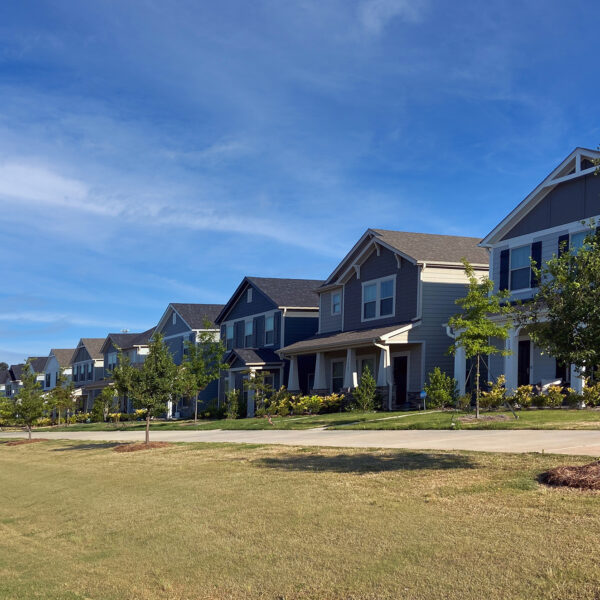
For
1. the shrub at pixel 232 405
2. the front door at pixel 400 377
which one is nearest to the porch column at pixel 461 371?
the front door at pixel 400 377

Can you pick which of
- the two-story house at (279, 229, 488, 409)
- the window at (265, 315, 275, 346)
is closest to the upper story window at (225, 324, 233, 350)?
the window at (265, 315, 275, 346)

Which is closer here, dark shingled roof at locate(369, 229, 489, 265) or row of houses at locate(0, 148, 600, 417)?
row of houses at locate(0, 148, 600, 417)

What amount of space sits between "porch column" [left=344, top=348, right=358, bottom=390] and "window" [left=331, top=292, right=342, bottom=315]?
174 inches

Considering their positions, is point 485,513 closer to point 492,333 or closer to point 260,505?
point 260,505

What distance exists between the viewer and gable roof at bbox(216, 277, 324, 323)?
4150 centimetres

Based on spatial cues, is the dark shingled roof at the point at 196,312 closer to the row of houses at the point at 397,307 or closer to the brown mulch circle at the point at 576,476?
the row of houses at the point at 397,307

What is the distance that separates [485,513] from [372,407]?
70.1 ft

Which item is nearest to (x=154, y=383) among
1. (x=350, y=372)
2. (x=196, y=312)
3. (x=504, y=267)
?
(x=350, y=372)

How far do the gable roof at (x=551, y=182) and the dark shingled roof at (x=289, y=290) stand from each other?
14.9 metres

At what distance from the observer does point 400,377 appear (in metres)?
32.8

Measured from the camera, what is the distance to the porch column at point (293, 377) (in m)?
37.7

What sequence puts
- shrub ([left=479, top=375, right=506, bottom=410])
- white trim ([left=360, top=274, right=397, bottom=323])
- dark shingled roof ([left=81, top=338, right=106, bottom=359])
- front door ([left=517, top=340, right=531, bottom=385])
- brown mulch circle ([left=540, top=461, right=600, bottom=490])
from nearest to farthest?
brown mulch circle ([left=540, top=461, right=600, bottom=490]) → shrub ([left=479, top=375, right=506, bottom=410]) → front door ([left=517, top=340, right=531, bottom=385]) → white trim ([left=360, top=274, right=397, bottom=323]) → dark shingled roof ([left=81, top=338, right=106, bottom=359])

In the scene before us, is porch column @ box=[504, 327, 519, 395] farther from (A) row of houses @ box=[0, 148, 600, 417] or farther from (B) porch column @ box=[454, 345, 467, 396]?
(B) porch column @ box=[454, 345, 467, 396]

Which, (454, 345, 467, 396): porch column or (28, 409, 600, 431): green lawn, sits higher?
(454, 345, 467, 396): porch column
